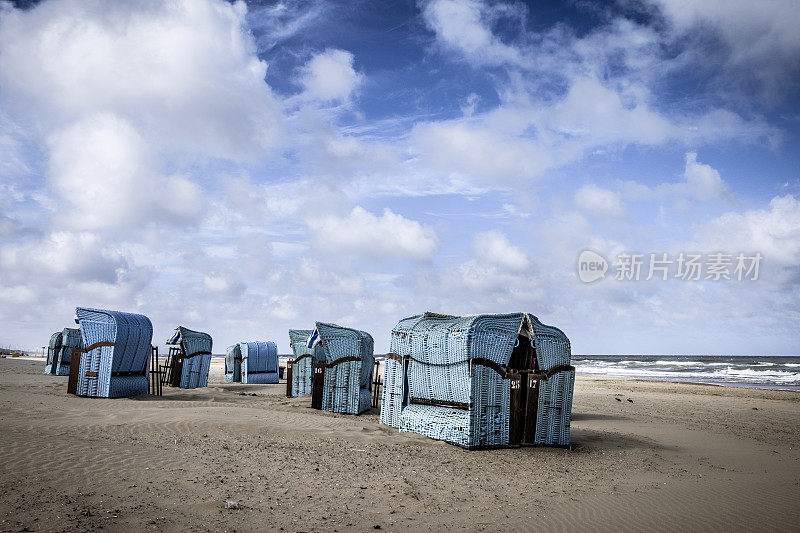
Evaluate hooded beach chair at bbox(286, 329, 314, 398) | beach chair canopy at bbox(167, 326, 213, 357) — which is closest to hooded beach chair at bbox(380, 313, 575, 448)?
hooded beach chair at bbox(286, 329, 314, 398)

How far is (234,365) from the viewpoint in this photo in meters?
36.1

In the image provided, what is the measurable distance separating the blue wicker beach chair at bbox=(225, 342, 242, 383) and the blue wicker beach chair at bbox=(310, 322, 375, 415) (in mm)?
17533

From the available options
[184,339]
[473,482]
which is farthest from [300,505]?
[184,339]

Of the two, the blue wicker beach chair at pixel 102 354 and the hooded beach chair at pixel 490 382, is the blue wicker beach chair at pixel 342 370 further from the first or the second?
the blue wicker beach chair at pixel 102 354

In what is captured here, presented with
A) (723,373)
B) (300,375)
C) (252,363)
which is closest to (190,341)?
(252,363)

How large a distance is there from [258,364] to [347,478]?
90.0ft

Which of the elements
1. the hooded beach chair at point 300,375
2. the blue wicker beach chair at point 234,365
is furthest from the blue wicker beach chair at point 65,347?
the hooded beach chair at point 300,375

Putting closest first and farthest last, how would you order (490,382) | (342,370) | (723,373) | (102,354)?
(490,382) → (342,370) → (102,354) → (723,373)

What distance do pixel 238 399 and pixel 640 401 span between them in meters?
22.0

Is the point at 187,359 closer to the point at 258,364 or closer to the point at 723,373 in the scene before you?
the point at 258,364

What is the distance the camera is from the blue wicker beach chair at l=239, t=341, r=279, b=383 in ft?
115

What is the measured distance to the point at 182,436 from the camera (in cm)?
1213

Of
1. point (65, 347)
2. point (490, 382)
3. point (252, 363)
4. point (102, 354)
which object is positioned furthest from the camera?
point (65, 347)

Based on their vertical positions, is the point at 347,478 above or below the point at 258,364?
above
